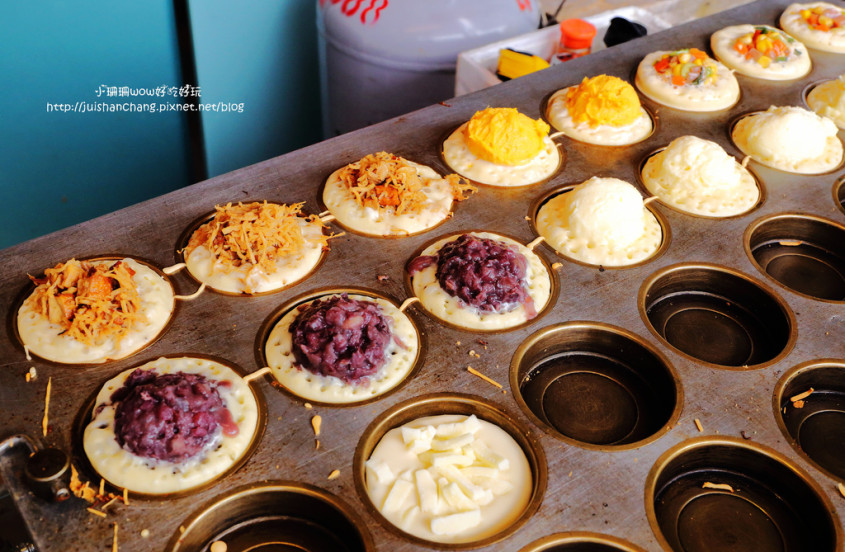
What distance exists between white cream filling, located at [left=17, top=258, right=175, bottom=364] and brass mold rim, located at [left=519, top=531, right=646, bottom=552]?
1.52 meters

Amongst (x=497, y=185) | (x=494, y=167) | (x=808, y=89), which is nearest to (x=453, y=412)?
(x=497, y=185)

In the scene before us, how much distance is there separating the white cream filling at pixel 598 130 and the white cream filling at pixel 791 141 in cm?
55

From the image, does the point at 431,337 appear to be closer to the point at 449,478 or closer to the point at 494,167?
the point at 449,478

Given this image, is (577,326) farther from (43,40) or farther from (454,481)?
(43,40)

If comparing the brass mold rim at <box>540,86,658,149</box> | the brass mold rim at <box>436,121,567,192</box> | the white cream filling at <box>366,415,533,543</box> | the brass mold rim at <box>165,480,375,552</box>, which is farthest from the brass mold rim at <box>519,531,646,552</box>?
the brass mold rim at <box>540,86,658,149</box>

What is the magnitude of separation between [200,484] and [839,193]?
3472mm

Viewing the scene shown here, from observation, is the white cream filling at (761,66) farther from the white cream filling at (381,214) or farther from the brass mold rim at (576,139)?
the white cream filling at (381,214)

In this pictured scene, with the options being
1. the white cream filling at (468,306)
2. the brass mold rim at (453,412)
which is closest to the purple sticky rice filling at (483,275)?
the white cream filling at (468,306)

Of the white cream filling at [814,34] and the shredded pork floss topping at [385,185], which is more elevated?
the white cream filling at [814,34]

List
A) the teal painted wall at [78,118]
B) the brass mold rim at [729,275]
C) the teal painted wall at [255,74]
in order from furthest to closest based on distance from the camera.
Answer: the teal painted wall at [255,74] → the teal painted wall at [78,118] → the brass mold rim at [729,275]

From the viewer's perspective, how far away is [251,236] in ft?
9.06

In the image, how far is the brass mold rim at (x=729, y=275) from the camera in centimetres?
269

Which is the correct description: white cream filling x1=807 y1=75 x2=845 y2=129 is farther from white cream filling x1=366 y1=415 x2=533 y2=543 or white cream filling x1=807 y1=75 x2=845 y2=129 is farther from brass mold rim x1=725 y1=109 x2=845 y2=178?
white cream filling x1=366 y1=415 x2=533 y2=543

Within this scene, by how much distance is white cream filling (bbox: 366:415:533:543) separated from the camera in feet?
6.97
